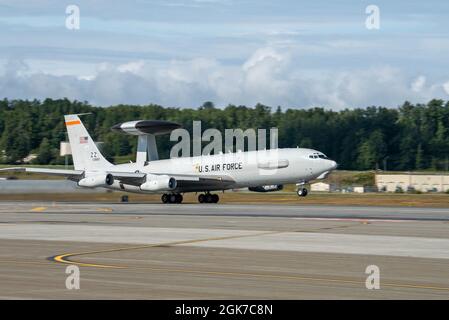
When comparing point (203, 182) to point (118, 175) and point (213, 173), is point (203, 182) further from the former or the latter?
point (118, 175)

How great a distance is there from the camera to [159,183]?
6588 cm

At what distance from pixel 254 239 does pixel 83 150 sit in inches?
1714

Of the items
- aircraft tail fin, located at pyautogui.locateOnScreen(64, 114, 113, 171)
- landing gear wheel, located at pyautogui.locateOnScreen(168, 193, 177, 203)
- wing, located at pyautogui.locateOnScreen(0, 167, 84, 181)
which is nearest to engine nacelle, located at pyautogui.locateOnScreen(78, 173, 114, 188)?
wing, located at pyautogui.locateOnScreen(0, 167, 84, 181)

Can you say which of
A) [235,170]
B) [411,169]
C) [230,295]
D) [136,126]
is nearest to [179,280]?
[230,295]

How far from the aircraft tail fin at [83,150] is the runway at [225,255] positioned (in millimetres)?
26477

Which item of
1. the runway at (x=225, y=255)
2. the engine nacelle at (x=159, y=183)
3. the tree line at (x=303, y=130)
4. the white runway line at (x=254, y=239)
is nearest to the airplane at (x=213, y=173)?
the engine nacelle at (x=159, y=183)

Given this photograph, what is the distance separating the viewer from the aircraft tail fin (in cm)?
7325

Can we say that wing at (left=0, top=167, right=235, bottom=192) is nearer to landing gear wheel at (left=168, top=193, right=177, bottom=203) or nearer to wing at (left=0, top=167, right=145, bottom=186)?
wing at (left=0, top=167, right=145, bottom=186)

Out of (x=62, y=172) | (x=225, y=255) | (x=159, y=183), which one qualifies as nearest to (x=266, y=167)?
(x=159, y=183)

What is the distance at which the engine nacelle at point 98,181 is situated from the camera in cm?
6588

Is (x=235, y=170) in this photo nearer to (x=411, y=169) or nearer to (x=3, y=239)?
(x=3, y=239)

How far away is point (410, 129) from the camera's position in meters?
157

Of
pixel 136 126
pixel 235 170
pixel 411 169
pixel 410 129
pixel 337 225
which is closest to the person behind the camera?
pixel 337 225
